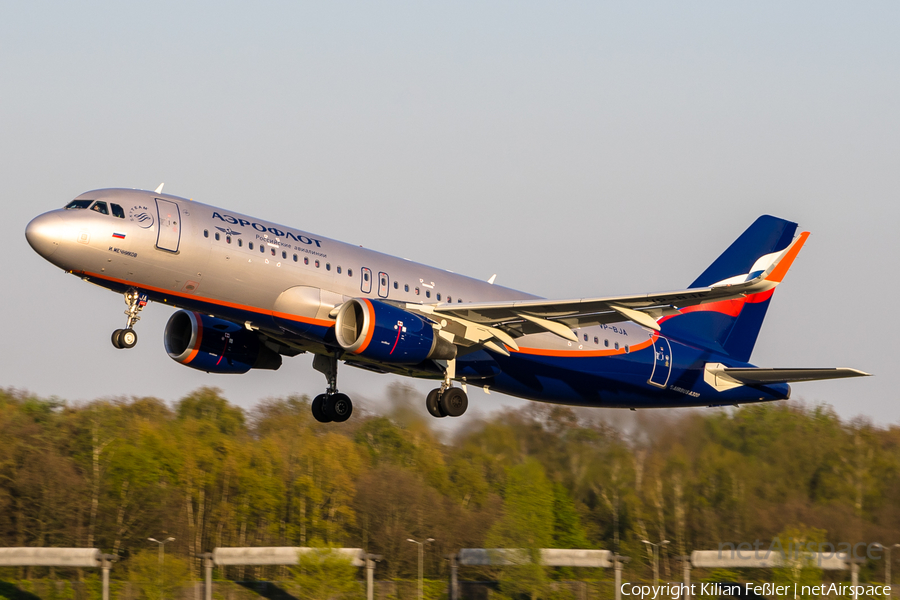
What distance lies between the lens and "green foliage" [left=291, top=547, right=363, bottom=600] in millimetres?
53188

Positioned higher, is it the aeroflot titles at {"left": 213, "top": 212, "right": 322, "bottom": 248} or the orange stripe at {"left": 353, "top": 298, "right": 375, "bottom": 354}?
the aeroflot titles at {"left": 213, "top": 212, "right": 322, "bottom": 248}

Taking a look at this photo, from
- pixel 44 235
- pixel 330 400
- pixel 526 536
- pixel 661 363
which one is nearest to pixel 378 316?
pixel 330 400

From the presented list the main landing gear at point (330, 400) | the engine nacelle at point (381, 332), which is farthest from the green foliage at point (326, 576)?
the engine nacelle at point (381, 332)

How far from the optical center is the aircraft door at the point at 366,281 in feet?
97.1

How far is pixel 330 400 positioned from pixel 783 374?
14.3m

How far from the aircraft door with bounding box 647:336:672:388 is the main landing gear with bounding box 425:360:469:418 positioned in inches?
270

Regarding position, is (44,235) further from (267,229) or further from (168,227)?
(267,229)

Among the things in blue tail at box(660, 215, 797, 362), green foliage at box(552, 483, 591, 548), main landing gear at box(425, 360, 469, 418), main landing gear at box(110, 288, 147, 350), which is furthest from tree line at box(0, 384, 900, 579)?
main landing gear at box(110, 288, 147, 350)

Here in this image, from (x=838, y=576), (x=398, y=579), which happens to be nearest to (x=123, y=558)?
(x=398, y=579)

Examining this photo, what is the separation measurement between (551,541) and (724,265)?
24064 mm

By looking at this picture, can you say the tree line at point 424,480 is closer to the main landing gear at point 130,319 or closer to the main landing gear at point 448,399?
the main landing gear at point 448,399

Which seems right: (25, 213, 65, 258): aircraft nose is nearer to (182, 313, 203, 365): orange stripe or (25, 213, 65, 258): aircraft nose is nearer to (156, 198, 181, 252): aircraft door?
(156, 198, 181, 252): aircraft door

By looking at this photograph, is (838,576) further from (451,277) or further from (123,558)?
(123,558)

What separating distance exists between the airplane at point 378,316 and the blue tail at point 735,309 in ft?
0.29
